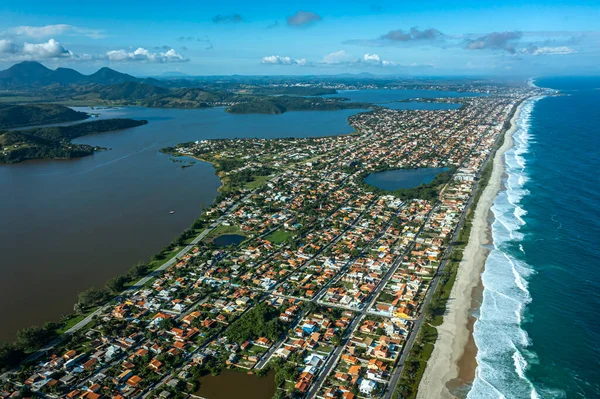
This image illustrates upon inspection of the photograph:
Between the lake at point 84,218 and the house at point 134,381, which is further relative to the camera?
the lake at point 84,218

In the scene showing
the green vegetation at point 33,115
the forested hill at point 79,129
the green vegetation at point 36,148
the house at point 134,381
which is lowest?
the house at point 134,381

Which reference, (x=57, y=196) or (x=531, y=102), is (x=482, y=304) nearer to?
(x=57, y=196)

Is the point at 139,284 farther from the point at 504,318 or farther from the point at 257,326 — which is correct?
the point at 504,318

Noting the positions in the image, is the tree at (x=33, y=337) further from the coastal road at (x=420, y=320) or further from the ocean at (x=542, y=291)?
the ocean at (x=542, y=291)

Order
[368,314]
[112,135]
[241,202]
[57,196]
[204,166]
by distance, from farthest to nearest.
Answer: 1. [112,135]
2. [204,166]
3. [57,196]
4. [241,202]
5. [368,314]

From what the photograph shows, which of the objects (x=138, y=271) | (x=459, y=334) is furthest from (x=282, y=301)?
(x=138, y=271)

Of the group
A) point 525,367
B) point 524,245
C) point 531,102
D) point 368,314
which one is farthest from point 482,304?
point 531,102

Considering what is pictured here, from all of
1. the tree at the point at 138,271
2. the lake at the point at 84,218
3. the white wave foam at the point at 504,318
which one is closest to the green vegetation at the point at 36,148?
the lake at the point at 84,218
